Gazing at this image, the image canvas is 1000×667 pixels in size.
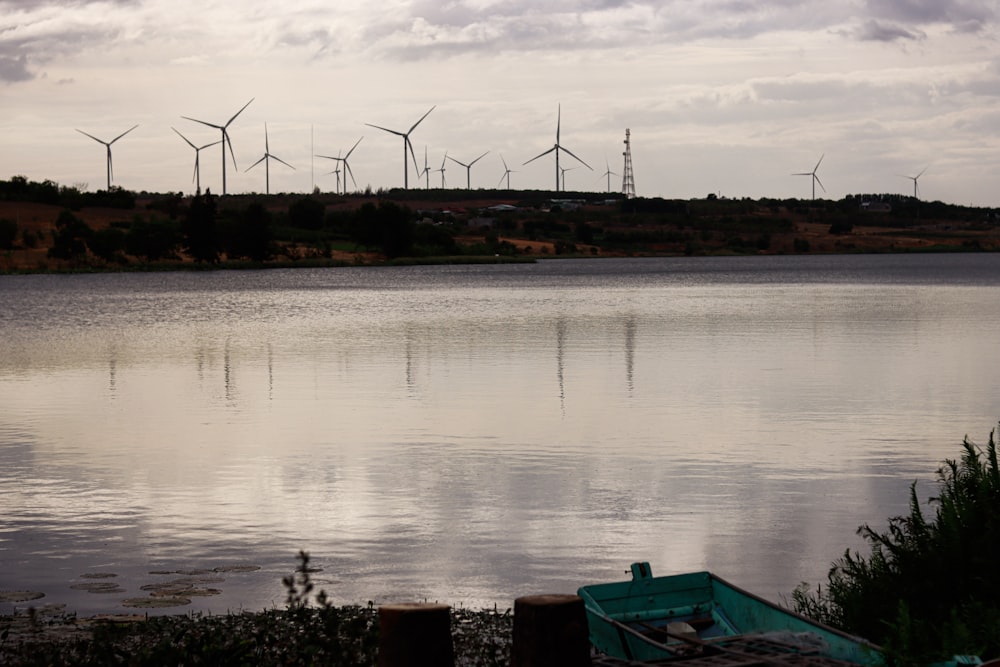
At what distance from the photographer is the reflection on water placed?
55.1 feet

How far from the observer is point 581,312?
7319cm

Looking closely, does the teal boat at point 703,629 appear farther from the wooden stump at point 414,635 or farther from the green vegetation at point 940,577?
the wooden stump at point 414,635

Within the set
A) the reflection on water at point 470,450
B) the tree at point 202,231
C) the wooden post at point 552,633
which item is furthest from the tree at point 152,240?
the wooden post at point 552,633

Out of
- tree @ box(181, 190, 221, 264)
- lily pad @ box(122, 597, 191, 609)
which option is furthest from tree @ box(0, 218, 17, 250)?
lily pad @ box(122, 597, 191, 609)

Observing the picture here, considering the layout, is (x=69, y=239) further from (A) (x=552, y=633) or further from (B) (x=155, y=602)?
(A) (x=552, y=633)

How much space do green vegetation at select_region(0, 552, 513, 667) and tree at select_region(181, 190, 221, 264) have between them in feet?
536

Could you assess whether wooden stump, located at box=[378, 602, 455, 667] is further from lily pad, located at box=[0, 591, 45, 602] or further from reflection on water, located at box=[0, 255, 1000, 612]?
lily pad, located at box=[0, 591, 45, 602]

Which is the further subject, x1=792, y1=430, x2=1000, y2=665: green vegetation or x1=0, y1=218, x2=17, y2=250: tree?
x1=0, y1=218, x2=17, y2=250: tree

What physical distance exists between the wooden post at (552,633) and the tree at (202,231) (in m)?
170

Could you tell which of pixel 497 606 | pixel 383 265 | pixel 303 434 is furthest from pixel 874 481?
pixel 383 265

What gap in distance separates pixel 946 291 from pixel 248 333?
58032 mm

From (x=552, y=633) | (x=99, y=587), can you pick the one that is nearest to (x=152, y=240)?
(x=99, y=587)

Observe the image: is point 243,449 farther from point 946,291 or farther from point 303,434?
point 946,291

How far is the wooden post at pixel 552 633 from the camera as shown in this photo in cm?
699
